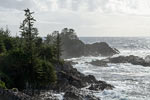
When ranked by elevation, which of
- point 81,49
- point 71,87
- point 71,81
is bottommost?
point 71,87

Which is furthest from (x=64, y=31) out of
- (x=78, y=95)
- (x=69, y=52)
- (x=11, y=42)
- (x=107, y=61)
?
(x=78, y=95)

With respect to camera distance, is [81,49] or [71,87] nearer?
[71,87]

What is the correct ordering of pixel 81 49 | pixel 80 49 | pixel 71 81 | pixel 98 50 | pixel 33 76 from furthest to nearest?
1. pixel 98 50
2. pixel 81 49
3. pixel 80 49
4. pixel 71 81
5. pixel 33 76

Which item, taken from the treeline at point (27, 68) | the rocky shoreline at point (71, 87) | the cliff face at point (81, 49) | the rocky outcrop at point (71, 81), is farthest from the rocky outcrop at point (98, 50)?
the treeline at point (27, 68)

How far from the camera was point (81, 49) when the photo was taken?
138 meters

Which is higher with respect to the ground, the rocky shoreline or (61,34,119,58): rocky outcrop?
(61,34,119,58): rocky outcrop

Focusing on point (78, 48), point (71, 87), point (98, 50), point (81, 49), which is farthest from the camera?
point (98, 50)

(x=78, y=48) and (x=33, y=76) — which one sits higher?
(x=78, y=48)

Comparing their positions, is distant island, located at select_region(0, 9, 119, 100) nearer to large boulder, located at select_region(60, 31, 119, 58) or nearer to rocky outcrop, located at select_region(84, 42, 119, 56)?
large boulder, located at select_region(60, 31, 119, 58)

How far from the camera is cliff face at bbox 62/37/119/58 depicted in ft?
448

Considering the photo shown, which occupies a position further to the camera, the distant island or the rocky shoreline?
the distant island

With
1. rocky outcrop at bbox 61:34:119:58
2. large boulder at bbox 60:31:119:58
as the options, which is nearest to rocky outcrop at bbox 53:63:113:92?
large boulder at bbox 60:31:119:58

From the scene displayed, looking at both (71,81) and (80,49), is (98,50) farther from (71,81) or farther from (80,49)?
(71,81)

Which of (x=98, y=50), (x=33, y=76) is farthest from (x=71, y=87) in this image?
(x=98, y=50)
